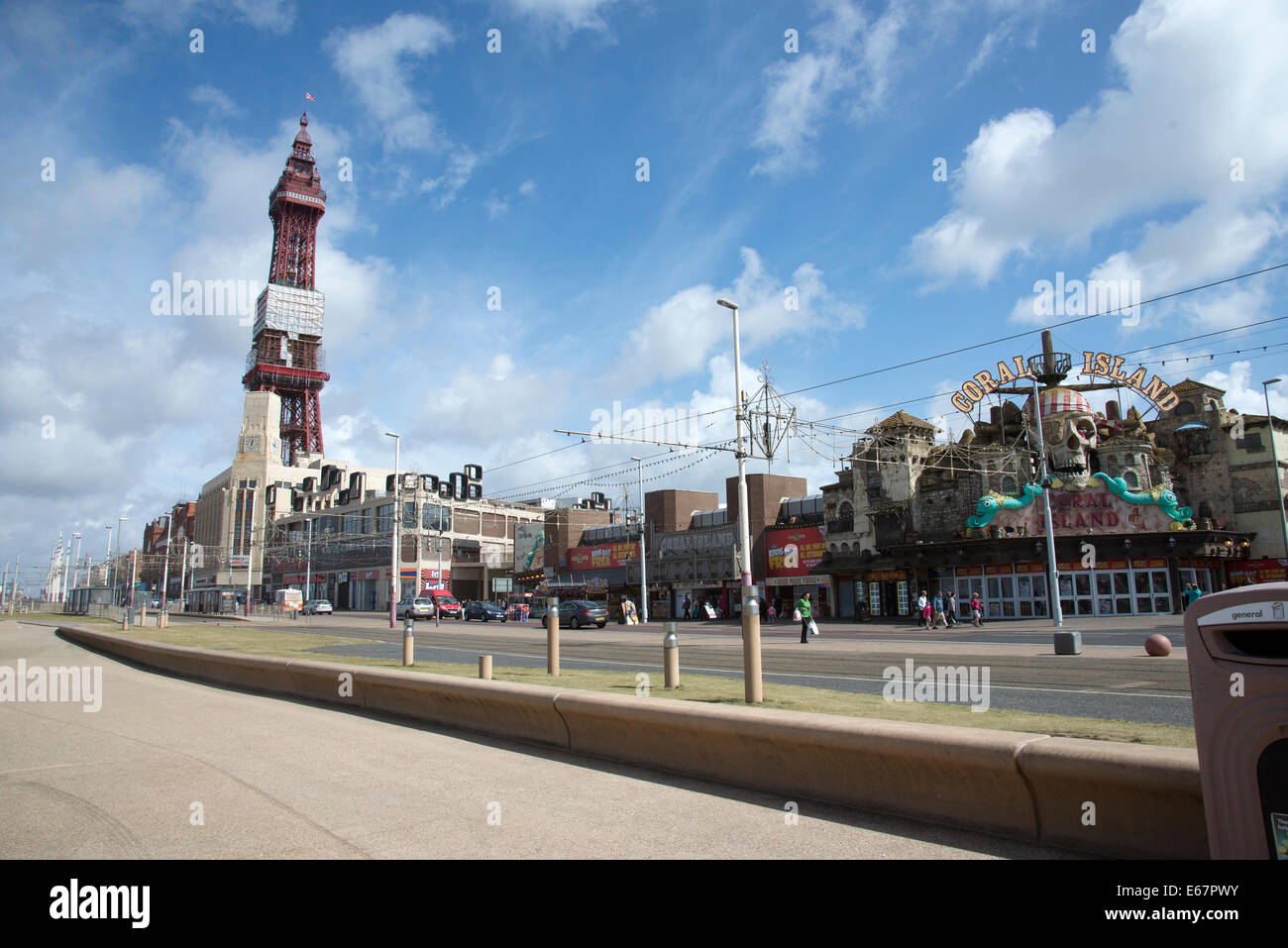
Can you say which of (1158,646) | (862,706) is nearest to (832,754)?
(862,706)

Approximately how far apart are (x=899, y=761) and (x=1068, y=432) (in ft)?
141

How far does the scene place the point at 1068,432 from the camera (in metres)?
42.9

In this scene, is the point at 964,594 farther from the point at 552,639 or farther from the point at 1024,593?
the point at 552,639

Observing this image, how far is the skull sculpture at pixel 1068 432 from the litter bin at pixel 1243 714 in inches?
1672

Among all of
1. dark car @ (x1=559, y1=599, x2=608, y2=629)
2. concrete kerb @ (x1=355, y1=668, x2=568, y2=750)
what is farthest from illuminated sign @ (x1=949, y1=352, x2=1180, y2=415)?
concrete kerb @ (x1=355, y1=668, x2=568, y2=750)

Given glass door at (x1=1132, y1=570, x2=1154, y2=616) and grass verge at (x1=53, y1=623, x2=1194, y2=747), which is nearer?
grass verge at (x1=53, y1=623, x2=1194, y2=747)

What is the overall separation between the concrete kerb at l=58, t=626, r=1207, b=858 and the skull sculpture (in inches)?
1582

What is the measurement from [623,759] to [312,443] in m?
147

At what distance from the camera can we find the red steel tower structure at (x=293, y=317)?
140625 mm

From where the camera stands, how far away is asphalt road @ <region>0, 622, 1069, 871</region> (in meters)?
5.01

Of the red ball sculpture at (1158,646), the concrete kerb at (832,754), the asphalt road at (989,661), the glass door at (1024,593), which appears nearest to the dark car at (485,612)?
the asphalt road at (989,661)

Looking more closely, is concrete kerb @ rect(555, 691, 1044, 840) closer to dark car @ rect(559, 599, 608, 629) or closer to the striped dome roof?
dark car @ rect(559, 599, 608, 629)
